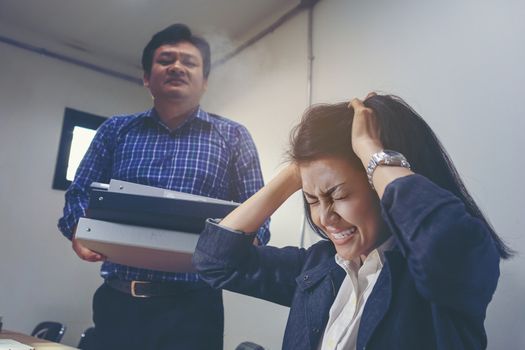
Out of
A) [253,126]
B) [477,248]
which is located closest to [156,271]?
[477,248]

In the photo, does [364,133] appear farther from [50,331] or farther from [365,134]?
[50,331]

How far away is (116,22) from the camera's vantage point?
97.0 inches

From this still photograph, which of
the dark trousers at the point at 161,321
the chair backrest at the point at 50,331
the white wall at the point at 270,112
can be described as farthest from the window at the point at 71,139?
the dark trousers at the point at 161,321

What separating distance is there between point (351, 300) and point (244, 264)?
10.5 inches

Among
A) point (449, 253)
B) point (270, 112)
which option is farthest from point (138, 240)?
point (270, 112)

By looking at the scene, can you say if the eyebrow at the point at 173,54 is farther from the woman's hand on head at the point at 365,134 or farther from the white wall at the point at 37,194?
the white wall at the point at 37,194

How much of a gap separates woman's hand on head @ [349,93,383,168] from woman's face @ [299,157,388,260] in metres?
0.05

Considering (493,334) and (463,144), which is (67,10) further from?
(493,334)

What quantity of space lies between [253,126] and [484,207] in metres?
1.35

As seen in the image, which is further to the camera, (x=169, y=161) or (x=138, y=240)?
(x=169, y=161)

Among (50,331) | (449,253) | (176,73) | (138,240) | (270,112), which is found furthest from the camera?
(50,331)

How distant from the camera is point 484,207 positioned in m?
1.10

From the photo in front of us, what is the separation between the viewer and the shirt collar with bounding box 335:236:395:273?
747 mm

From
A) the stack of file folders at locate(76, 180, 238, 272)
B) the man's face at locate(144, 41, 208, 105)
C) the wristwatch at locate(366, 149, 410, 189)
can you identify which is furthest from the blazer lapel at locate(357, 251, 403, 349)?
the man's face at locate(144, 41, 208, 105)
